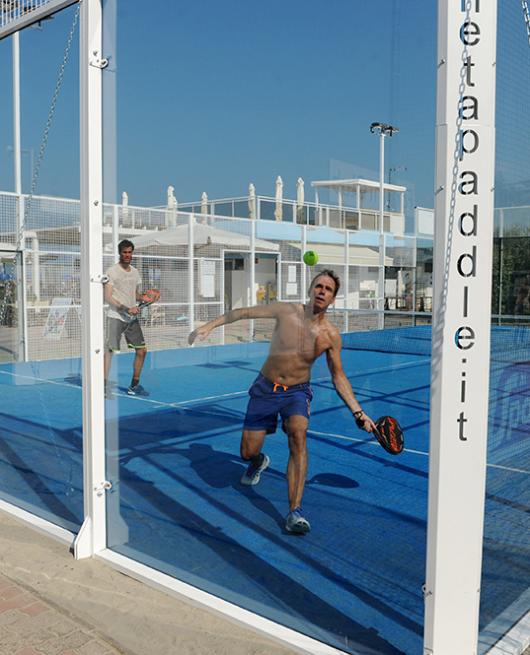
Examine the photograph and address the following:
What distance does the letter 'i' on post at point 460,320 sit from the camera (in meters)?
2.49

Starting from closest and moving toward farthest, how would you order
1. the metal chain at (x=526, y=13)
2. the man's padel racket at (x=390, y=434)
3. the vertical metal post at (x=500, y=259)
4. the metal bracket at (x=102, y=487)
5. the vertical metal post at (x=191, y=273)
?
1. the vertical metal post at (x=500, y=259)
2. the metal chain at (x=526, y=13)
3. the man's padel racket at (x=390, y=434)
4. the vertical metal post at (x=191, y=273)
5. the metal bracket at (x=102, y=487)

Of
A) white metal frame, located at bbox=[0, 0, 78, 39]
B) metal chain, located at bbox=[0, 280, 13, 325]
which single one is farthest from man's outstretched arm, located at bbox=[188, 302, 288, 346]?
metal chain, located at bbox=[0, 280, 13, 325]

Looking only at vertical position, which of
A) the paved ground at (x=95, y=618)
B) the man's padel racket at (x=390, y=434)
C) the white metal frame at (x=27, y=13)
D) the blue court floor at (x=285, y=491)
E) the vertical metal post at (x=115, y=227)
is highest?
the white metal frame at (x=27, y=13)

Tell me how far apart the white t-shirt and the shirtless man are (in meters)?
0.44

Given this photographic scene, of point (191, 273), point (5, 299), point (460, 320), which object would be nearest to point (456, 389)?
point (460, 320)

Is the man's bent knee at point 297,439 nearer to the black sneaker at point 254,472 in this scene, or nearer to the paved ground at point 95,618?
the black sneaker at point 254,472

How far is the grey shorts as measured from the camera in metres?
4.01

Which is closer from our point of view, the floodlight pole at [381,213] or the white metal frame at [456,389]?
the white metal frame at [456,389]

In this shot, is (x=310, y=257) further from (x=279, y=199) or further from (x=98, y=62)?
(x=98, y=62)

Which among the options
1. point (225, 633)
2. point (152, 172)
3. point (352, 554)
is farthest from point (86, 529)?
point (152, 172)

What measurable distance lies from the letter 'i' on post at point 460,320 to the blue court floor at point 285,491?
1.00ft

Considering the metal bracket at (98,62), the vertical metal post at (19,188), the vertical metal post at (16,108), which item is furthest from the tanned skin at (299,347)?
the vertical metal post at (16,108)

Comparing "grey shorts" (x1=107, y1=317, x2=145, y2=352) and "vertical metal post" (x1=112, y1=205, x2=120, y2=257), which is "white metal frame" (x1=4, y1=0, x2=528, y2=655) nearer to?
"grey shorts" (x1=107, y1=317, x2=145, y2=352)

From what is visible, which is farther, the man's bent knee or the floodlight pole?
the man's bent knee
